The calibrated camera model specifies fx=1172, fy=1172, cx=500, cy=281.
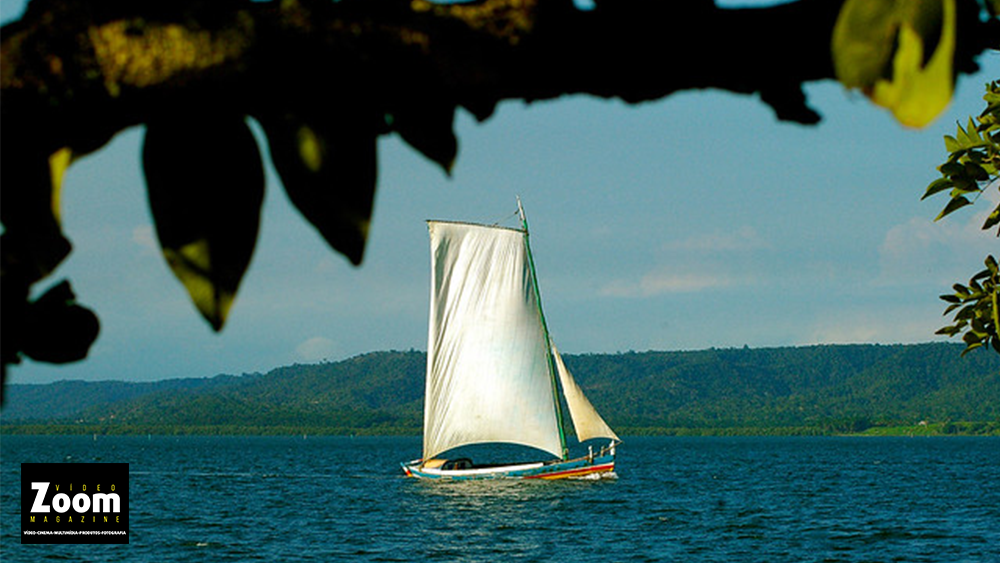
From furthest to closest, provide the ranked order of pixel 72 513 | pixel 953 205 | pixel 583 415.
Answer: pixel 583 415 → pixel 72 513 → pixel 953 205

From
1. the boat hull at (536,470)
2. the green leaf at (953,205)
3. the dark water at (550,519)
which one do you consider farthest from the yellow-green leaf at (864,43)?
the boat hull at (536,470)

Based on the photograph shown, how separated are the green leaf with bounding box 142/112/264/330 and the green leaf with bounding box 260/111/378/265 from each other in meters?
0.02

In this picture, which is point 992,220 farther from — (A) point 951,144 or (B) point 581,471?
(B) point 581,471

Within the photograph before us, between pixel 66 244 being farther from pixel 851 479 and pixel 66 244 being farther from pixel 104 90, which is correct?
pixel 851 479

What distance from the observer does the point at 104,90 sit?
670mm

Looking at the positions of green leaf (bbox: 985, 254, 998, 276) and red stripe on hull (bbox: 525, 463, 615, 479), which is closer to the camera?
green leaf (bbox: 985, 254, 998, 276)

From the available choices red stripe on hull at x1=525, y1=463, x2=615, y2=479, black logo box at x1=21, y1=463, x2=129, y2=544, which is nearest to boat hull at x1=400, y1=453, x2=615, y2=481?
red stripe on hull at x1=525, y1=463, x2=615, y2=479

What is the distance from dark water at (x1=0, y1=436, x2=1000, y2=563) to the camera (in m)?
48.8

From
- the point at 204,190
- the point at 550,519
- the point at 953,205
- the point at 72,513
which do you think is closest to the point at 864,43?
the point at 204,190

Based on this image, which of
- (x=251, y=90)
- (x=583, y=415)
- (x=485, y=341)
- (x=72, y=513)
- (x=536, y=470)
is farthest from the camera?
(x=536, y=470)

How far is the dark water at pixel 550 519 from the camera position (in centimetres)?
4875

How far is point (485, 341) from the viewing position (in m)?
55.9

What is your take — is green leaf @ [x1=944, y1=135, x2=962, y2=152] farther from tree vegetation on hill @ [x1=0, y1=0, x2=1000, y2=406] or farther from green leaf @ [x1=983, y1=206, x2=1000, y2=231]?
tree vegetation on hill @ [x1=0, y1=0, x2=1000, y2=406]

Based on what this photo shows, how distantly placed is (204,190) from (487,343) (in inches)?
2176
